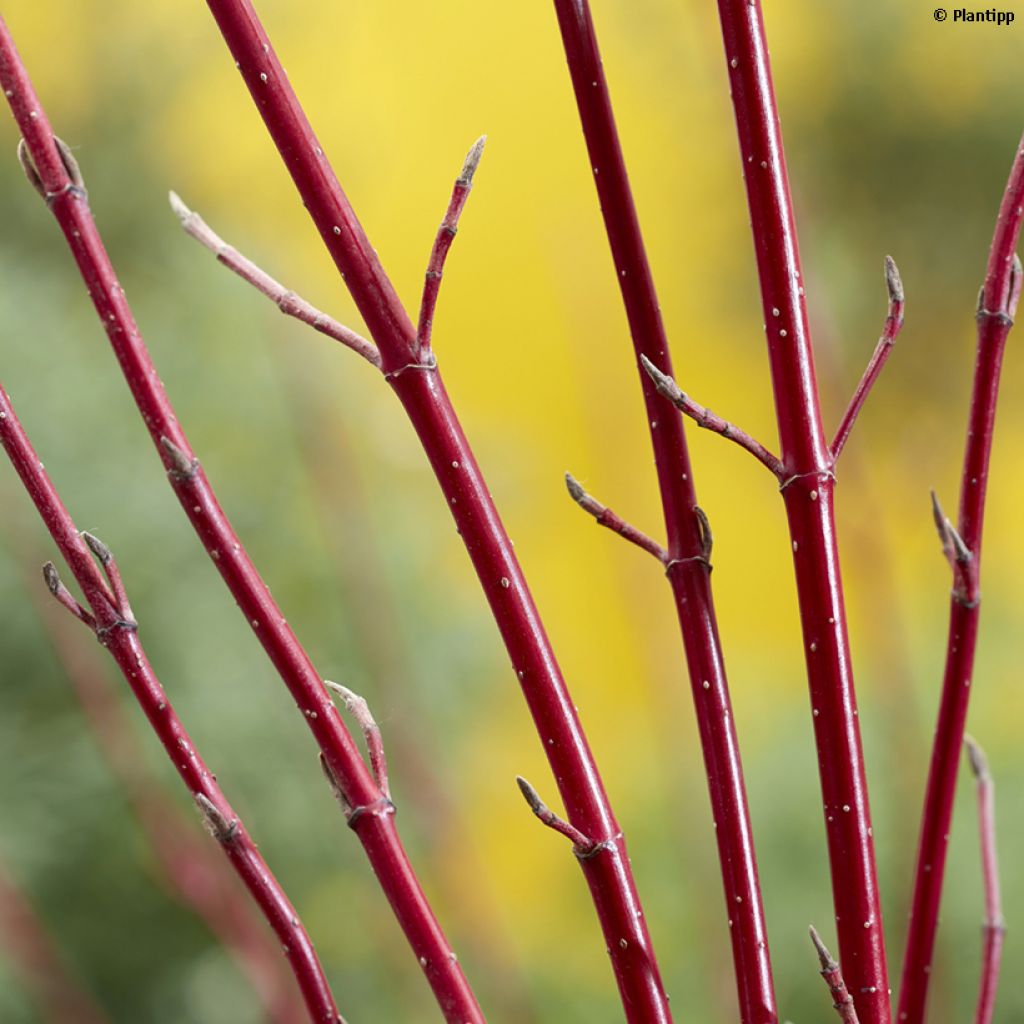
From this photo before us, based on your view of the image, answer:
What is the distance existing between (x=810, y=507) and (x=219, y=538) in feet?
0.27

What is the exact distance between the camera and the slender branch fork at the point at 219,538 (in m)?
0.16

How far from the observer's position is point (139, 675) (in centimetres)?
17

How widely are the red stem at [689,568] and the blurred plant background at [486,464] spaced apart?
37 cm

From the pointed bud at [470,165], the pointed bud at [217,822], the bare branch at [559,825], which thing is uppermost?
the pointed bud at [470,165]

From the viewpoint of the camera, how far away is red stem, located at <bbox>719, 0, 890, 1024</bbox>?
0.54 feet

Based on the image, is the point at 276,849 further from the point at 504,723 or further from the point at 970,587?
the point at 970,587

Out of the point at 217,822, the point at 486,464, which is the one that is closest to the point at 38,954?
the point at 217,822

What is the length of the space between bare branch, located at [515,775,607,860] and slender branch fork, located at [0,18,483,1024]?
0.02 m

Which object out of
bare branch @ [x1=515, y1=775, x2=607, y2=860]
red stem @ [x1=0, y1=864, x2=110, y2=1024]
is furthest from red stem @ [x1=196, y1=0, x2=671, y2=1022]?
red stem @ [x1=0, y1=864, x2=110, y2=1024]

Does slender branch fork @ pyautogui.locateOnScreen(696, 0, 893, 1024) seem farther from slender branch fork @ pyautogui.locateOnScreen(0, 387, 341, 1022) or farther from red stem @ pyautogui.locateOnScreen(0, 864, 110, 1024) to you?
red stem @ pyautogui.locateOnScreen(0, 864, 110, 1024)

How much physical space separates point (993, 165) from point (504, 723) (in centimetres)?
58

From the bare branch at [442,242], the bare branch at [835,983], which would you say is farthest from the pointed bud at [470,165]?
the bare branch at [835,983]

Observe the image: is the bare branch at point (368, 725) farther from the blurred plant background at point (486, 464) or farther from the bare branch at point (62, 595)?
the blurred plant background at point (486, 464)

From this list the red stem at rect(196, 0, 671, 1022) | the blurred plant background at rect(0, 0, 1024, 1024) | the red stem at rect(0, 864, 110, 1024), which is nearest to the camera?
the red stem at rect(196, 0, 671, 1022)
